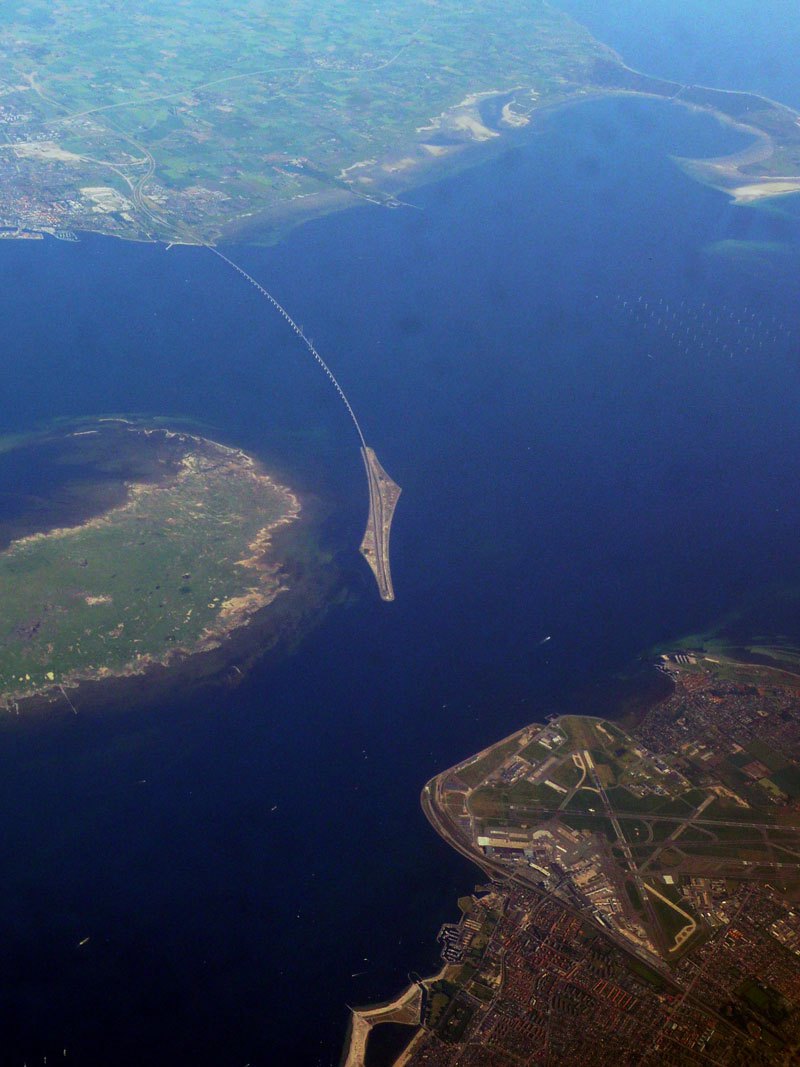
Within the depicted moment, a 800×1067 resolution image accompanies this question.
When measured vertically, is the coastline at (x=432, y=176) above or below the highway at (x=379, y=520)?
above

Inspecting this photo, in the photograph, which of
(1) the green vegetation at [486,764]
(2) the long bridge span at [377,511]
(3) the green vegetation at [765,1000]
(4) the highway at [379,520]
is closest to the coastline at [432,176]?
(2) the long bridge span at [377,511]

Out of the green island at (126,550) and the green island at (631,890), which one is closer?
the green island at (631,890)

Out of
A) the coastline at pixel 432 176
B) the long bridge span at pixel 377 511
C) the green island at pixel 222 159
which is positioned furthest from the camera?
the green island at pixel 222 159

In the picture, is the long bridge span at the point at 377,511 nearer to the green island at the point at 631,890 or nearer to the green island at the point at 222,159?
the green island at the point at 631,890

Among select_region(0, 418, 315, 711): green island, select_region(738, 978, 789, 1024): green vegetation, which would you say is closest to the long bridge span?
select_region(0, 418, 315, 711): green island

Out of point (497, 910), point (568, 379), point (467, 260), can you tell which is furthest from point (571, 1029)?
point (467, 260)

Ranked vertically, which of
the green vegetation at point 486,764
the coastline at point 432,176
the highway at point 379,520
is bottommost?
the green vegetation at point 486,764
